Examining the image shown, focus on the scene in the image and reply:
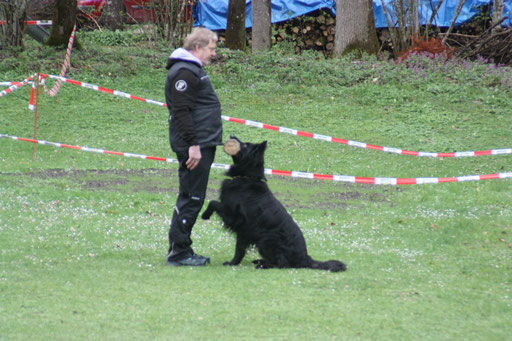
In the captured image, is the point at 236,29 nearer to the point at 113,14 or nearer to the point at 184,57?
the point at 113,14

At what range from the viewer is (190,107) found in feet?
17.7

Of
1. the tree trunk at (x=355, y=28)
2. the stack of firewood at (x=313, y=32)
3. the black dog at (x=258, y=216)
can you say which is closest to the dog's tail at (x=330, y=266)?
the black dog at (x=258, y=216)

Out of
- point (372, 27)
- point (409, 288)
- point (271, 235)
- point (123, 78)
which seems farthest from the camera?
point (372, 27)

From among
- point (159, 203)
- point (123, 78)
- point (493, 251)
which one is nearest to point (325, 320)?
point (493, 251)

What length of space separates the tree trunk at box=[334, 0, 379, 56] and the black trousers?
14011 millimetres

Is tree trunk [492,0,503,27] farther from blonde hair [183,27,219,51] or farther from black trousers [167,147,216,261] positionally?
black trousers [167,147,216,261]

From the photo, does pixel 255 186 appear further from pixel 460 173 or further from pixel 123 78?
pixel 123 78

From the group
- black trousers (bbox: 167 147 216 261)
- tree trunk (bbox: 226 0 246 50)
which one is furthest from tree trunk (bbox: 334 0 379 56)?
black trousers (bbox: 167 147 216 261)

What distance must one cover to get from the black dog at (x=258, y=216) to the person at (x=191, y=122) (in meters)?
0.24

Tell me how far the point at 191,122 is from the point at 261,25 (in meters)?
15.3

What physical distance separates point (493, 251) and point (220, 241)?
2.98m

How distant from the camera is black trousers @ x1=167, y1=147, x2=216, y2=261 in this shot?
556cm

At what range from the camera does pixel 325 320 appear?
428 centimetres

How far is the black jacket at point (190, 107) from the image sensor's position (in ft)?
17.5
